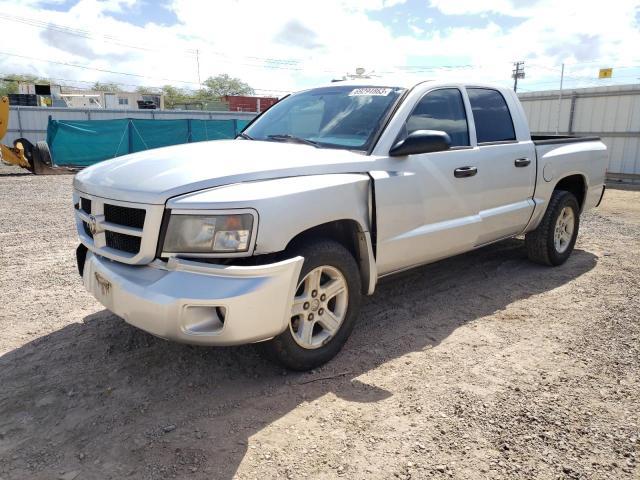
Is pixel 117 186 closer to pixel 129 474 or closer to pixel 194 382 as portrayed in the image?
pixel 194 382

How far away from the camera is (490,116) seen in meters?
4.78

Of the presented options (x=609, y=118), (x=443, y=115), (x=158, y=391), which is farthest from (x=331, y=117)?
(x=609, y=118)

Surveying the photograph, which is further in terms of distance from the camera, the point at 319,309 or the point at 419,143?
the point at 419,143

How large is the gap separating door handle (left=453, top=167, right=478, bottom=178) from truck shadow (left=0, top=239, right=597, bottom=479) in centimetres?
117

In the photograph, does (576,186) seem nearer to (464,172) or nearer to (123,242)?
(464,172)

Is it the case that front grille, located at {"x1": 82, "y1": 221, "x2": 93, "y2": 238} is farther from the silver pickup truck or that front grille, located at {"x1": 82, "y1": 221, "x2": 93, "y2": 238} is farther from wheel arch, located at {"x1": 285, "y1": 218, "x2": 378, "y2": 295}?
wheel arch, located at {"x1": 285, "y1": 218, "x2": 378, "y2": 295}

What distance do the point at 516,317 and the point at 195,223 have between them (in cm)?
290

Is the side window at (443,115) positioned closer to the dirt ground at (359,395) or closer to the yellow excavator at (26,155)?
the dirt ground at (359,395)

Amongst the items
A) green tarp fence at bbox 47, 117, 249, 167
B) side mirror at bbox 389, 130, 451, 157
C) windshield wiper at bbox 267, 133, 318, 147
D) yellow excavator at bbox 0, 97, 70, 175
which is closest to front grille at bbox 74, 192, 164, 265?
windshield wiper at bbox 267, 133, 318, 147

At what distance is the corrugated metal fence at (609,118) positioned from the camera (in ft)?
48.9

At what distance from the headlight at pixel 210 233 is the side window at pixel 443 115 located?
1741 millimetres

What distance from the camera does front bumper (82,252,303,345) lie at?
106 inches

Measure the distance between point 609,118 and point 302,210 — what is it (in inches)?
613

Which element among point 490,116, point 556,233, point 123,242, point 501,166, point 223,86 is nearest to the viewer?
point 123,242
